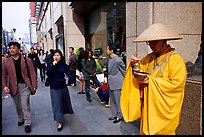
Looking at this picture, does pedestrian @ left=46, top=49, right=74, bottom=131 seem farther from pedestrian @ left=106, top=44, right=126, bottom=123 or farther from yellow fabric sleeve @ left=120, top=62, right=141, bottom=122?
yellow fabric sleeve @ left=120, top=62, right=141, bottom=122

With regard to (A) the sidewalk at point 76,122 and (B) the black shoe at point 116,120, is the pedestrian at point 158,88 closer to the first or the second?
(A) the sidewalk at point 76,122

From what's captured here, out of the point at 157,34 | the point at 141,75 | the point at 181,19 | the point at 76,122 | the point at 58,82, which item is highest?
the point at 181,19

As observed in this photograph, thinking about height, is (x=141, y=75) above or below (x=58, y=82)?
above

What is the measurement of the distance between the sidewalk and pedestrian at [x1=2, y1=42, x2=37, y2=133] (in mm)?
450

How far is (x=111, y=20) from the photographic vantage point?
9.35 meters

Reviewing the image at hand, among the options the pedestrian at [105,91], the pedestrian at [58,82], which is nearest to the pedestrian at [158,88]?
the pedestrian at [58,82]

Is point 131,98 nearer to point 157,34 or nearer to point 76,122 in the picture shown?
point 157,34

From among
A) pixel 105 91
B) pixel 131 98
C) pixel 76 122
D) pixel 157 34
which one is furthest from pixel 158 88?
pixel 105 91

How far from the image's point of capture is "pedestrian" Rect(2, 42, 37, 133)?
175 inches

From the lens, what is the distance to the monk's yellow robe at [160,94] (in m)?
2.29

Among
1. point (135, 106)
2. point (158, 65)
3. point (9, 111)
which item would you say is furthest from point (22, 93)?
point (158, 65)

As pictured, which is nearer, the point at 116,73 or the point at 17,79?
the point at 17,79

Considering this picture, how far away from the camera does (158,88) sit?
230 cm

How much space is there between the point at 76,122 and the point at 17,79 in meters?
1.65
